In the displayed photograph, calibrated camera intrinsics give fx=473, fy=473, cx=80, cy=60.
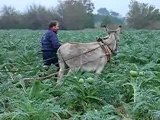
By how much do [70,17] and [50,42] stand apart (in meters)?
59.9

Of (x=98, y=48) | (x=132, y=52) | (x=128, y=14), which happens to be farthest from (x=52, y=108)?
(x=128, y=14)

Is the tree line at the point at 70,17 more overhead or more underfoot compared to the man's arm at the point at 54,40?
more underfoot

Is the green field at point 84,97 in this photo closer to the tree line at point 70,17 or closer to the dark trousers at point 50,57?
the dark trousers at point 50,57

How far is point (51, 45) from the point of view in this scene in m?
10.7

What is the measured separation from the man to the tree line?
53843 millimetres

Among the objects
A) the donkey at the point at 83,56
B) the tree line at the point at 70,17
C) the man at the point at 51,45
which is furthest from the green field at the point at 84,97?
the tree line at the point at 70,17

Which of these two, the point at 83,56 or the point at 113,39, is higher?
the point at 113,39

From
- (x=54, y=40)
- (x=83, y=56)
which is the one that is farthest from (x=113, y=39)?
(x=54, y=40)

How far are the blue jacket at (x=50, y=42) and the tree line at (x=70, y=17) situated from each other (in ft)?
177

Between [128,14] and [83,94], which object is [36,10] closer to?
[128,14]

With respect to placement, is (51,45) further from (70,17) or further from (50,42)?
(70,17)

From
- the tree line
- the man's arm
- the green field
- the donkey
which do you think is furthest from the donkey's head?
the tree line

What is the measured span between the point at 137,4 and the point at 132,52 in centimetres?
6021

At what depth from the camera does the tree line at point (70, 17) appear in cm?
6744
